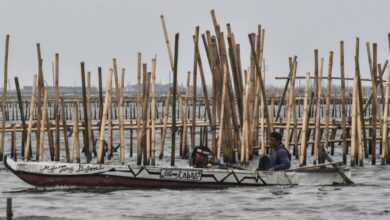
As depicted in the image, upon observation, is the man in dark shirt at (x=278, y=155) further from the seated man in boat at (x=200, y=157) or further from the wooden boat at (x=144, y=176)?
the seated man in boat at (x=200, y=157)

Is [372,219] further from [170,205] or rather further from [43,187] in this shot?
[43,187]

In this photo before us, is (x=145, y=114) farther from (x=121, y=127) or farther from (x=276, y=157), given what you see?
(x=276, y=157)

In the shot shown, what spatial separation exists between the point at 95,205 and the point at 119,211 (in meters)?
1.16

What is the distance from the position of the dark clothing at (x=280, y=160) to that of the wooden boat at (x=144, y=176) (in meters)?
0.17

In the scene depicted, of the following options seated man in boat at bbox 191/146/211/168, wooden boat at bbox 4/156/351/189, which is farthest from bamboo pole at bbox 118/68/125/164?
seated man in boat at bbox 191/146/211/168

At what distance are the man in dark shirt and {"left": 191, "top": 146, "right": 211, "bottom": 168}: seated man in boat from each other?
166 centimetres

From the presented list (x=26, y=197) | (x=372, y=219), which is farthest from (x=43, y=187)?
(x=372, y=219)

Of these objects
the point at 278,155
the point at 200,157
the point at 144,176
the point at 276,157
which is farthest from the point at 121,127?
the point at 278,155

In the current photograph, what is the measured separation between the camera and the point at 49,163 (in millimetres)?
27766

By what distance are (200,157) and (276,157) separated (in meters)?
1.95

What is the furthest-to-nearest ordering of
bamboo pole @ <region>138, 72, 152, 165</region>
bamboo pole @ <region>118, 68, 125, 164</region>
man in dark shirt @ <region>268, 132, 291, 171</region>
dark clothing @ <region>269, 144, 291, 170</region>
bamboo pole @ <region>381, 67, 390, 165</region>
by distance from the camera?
bamboo pole @ <region>118, 68, 125, 164</region>
bamboo pole @ <region>381, 67, 390, 165</region>
bamboo pole @ <region>138, 72, 152, 165</region>
dark clothing @ <region>269, 144, 291, 170</region>
man in dark shirt @ <region>268, 132, 291, 171</region>

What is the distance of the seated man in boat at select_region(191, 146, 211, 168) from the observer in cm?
2762

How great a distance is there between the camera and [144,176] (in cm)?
2798

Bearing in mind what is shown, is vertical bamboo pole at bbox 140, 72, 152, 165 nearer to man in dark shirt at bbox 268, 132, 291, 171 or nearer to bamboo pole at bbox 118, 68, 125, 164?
bamboo pole at bbox 118, 68, 125, 164
